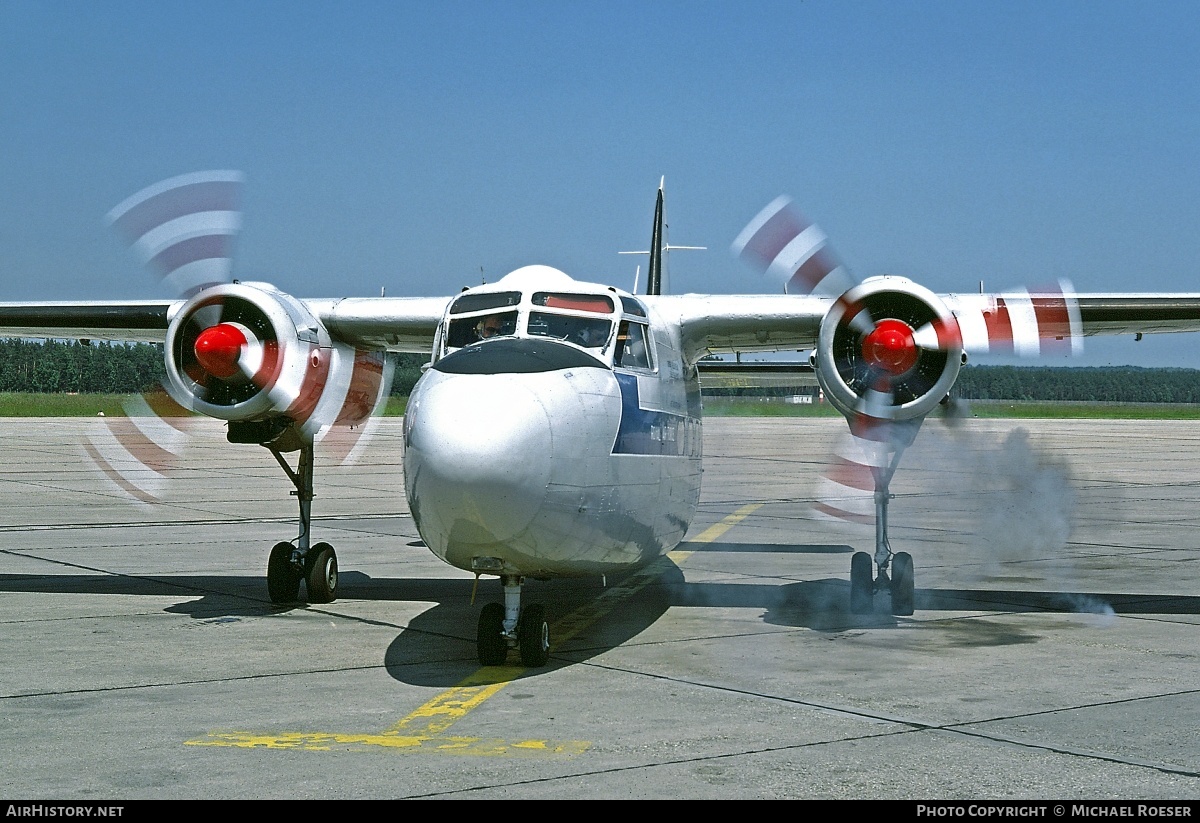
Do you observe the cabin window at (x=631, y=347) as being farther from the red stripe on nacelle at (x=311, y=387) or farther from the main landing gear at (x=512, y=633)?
the red stripe on nacelle at (x=311, y=387)

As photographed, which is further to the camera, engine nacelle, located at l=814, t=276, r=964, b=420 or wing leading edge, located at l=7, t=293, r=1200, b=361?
wing leading edge, located at l=7, t=293, r=1200, b=361

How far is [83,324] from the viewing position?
50.8 ft

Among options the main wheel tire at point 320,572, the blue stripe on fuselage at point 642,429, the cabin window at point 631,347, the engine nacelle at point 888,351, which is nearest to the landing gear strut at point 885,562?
the engine nacelle at point 888,351

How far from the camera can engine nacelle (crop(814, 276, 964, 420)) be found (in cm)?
1220

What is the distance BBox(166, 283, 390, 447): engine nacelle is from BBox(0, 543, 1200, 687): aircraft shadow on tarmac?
1.94 metres

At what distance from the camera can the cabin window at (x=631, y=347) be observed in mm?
11117

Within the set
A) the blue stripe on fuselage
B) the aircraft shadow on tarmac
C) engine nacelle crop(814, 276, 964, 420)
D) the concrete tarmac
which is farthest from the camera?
engine nacelle crop(814, 276, 964, 420)

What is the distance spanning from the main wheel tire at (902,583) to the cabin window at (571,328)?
4.04m

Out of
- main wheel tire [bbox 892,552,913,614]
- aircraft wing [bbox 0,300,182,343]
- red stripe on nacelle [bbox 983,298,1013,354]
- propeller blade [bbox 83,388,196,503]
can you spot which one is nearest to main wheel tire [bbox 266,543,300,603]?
propeller blade [bbox 83,388,196,503]

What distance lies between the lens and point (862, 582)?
528 inches

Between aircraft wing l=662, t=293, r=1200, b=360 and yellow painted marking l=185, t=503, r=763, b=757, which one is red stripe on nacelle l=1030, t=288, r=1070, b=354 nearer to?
aircraft wing l=662, t=293, r=1200, b=360

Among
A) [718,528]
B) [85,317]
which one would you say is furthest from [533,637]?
[718,528]

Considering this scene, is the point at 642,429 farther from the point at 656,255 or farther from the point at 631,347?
the point at 656,255

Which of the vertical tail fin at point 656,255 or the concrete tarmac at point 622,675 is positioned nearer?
the concrete tarmac at point 622,675
